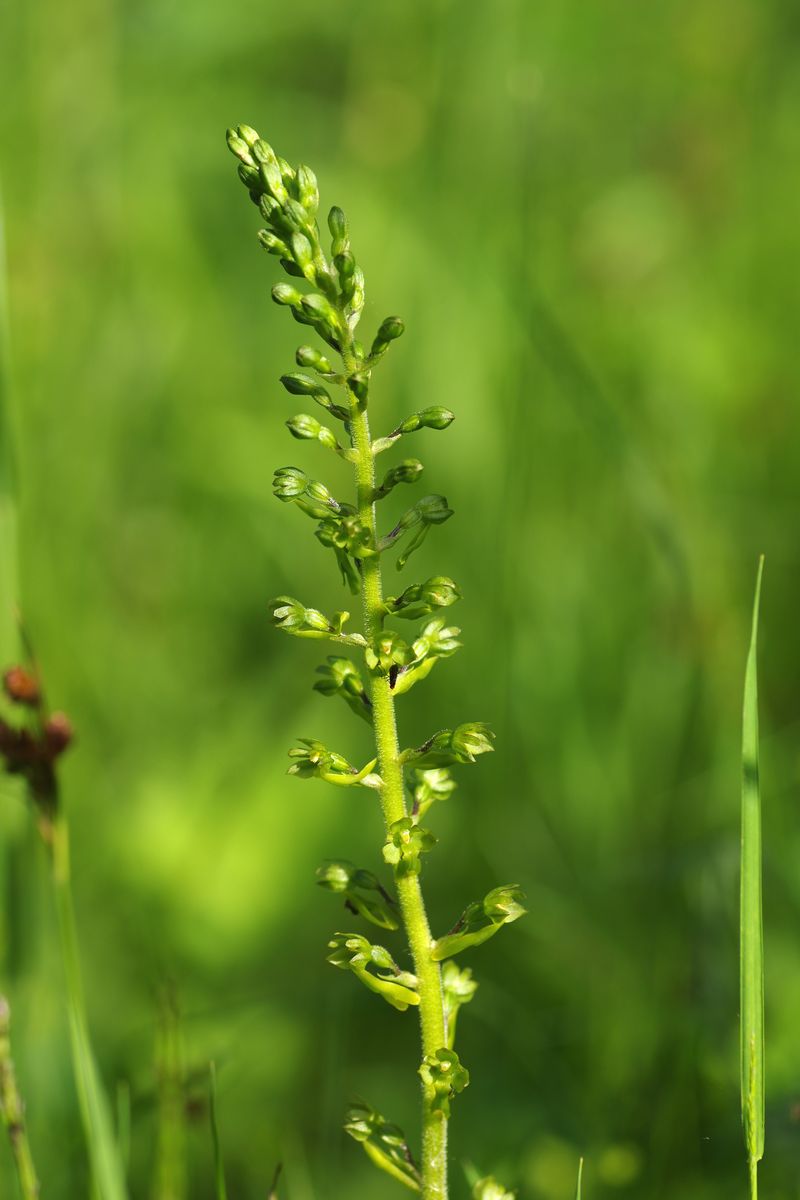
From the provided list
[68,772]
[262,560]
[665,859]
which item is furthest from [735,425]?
[68,772]

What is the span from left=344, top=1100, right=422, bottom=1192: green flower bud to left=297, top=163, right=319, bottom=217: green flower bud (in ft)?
4.02

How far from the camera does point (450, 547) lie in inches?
171

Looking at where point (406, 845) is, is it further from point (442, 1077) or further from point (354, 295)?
point (354, 295)

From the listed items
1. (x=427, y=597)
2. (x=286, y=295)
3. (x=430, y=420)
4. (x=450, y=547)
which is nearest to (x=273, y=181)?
(x=286, y=295)

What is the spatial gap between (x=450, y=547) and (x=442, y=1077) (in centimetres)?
282

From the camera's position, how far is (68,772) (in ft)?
13.0

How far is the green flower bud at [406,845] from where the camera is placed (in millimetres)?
1608

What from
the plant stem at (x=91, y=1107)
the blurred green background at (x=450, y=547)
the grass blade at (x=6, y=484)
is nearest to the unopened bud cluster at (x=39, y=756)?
the plant stem at (x=91, y=1107)

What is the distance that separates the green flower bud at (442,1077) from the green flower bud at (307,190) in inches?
43.9

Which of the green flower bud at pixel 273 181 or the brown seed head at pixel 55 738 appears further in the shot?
the brown seed head at pixel 55 738

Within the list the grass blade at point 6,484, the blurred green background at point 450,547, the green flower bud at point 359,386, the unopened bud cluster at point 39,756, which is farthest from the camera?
the blurred green background at point 450,547

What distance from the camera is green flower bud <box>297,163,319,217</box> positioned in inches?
66.2

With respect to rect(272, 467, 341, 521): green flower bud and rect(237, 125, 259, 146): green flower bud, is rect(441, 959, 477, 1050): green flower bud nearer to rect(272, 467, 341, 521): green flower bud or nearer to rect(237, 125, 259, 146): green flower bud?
rect(272, 467, 341, 521): green flower bud

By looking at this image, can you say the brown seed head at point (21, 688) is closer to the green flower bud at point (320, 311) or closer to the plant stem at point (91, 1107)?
the plant stem at point (91, 1107)
